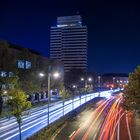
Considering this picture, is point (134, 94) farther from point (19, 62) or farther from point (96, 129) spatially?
point (19, 62)

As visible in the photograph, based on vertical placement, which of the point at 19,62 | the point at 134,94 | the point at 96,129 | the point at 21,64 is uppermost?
the point at 19,62

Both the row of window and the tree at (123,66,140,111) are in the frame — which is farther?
the row of window

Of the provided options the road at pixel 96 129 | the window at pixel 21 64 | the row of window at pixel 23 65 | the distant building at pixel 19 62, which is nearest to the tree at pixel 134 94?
the road at pixel 96 129

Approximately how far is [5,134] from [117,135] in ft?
43.9

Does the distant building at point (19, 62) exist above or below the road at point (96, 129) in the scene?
above

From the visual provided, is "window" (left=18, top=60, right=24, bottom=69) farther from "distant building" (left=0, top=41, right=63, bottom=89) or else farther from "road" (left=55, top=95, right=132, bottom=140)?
"road" (left=55, top=95, right=132, bottom=140)

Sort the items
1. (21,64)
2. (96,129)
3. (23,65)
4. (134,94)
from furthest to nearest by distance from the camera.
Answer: (23,65)
(21,64)
(96,129)
(134,94)

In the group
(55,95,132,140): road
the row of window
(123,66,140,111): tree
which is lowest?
(55,95,132,140): road

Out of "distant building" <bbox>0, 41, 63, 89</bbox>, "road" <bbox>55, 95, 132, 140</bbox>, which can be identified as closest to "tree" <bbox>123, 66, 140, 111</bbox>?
"road" <bbox>55, 95, 132, 140</bbox>

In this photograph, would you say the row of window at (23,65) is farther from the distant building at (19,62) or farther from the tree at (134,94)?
the tree at (134,94)

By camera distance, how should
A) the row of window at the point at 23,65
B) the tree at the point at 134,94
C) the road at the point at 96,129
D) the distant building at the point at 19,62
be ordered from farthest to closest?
1. the row of window at the point at 23,65
2. the distant building at the point at 19,62
3. the road at the point at 96,129
4. the tree at the point at 134,94

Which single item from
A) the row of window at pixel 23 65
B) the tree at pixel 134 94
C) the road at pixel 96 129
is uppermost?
the row of window at pixel 23 65

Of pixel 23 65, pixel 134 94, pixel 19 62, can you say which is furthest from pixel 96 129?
pixel 23 65

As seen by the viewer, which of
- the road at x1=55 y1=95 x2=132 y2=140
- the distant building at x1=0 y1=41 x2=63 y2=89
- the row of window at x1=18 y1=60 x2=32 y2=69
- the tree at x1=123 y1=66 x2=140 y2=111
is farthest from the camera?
the row of window at x1=18 y1=60 x2=32 y2=69
